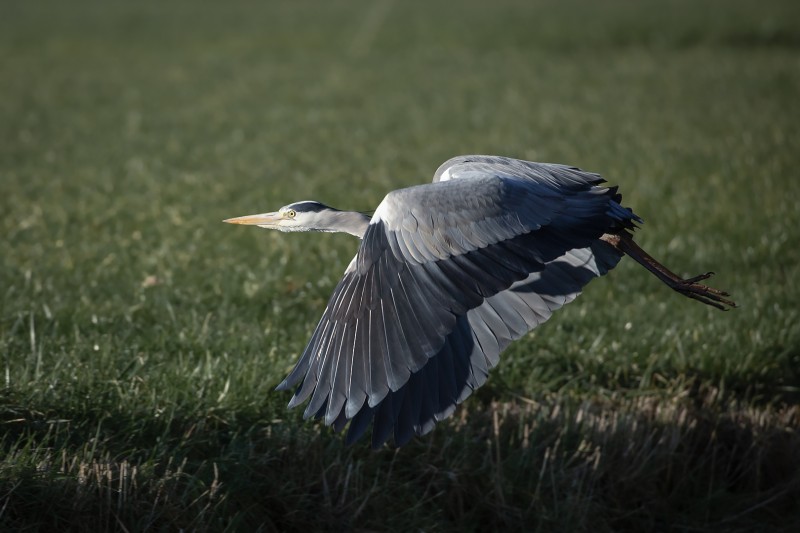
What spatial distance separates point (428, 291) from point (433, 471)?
1014mm

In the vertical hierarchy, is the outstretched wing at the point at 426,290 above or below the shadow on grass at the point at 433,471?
above

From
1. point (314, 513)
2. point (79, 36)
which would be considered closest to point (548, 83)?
point (314, 513)

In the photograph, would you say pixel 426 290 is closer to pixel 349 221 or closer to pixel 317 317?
pixel 349 221

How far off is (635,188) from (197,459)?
5.29m

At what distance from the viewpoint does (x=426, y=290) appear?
141 inches

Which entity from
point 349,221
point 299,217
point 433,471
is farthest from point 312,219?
point 433,471

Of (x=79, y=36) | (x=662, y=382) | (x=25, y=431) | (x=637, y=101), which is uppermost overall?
(x=79, y=36)

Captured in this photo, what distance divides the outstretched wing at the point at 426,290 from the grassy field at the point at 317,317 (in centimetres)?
43

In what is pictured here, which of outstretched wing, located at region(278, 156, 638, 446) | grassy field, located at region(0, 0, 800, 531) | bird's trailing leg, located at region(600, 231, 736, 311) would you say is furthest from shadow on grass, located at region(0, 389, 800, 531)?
bird's trailing leg, located at region(600, 231, 736, 311)

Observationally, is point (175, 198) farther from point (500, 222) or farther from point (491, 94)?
point (491, 94)

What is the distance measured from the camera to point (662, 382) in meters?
4.91

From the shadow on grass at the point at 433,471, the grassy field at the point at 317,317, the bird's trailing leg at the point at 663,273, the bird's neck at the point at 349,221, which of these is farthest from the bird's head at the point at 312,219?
the bird's trailing leg at the point at 663,273

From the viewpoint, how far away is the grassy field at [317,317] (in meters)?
3.92

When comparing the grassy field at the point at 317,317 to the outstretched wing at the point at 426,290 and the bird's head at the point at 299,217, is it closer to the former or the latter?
the outstretched wing at the point at 426,290
